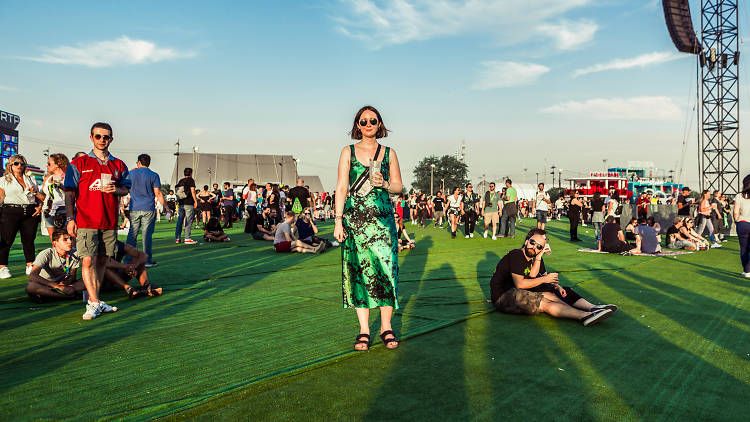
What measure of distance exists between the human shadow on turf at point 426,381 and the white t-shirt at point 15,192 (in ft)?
20.2

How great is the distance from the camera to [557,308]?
16.0ft

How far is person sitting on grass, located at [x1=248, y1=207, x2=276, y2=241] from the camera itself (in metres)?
14.2

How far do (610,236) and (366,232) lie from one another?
9.78 m

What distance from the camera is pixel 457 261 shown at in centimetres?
1023

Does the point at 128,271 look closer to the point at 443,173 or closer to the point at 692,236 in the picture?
the point at 692,236

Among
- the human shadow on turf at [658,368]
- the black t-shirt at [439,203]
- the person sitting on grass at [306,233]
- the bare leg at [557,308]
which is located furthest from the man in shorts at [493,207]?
the bare leg at [557,308]

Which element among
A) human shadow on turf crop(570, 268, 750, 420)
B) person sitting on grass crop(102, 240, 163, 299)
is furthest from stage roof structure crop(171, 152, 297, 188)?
human shadow on turf crop(570, 268, 750, 420)

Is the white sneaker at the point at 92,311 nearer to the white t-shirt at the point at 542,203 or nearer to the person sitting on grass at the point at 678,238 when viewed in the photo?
the white t-shirt at the point at 542,203

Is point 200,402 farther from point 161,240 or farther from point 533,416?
point 161,240

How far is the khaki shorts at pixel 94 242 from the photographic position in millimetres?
4871

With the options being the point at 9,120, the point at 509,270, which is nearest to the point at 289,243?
the point at 509,270

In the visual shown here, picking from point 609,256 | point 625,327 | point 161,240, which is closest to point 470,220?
point 609,256

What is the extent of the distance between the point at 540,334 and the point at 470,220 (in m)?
12.8

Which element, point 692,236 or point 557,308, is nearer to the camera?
point 557,308
